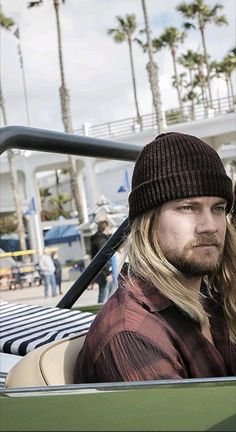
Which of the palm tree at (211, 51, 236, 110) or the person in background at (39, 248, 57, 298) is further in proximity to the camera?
the palm tree at (211, 51, 236, 110)

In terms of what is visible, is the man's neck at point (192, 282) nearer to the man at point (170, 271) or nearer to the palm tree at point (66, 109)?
the man at point (170, 271)

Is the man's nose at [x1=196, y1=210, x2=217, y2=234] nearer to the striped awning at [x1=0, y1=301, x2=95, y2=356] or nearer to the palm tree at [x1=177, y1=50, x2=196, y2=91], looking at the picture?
the striped awning at [x1=0, y1=301, x2=95, y2=356]

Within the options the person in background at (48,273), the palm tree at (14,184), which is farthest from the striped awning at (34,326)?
the palm tree at (14,184)

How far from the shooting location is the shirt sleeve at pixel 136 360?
147 centimetres

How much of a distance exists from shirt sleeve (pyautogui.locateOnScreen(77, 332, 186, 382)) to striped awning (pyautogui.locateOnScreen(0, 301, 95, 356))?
3.32 feet

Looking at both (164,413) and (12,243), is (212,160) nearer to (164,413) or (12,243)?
(164,413)

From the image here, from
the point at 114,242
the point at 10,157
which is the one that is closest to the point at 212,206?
the point at 114,242

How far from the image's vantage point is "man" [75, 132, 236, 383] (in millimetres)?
1541

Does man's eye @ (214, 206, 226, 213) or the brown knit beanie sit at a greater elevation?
the brown knit beanie

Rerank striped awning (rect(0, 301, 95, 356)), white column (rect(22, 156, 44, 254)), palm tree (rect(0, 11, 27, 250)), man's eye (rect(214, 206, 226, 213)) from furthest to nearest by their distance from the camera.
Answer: palm tree (rect(0, 11, 27, 250)), white column (rect(22, 156, 44, 254)), striped awning (rect(0, 301, 95, 356)), man's eye (rect(214, 206, 226, 213))

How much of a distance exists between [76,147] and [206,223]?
1.30 meters

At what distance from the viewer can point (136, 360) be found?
1.48 m

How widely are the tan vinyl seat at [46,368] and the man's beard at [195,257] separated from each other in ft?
1.35

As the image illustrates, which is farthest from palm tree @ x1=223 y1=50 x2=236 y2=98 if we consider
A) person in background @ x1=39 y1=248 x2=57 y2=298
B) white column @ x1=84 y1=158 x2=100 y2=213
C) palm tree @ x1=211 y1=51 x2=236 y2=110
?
person in background @ x1=39 y1=248 x2=57 y2=298
